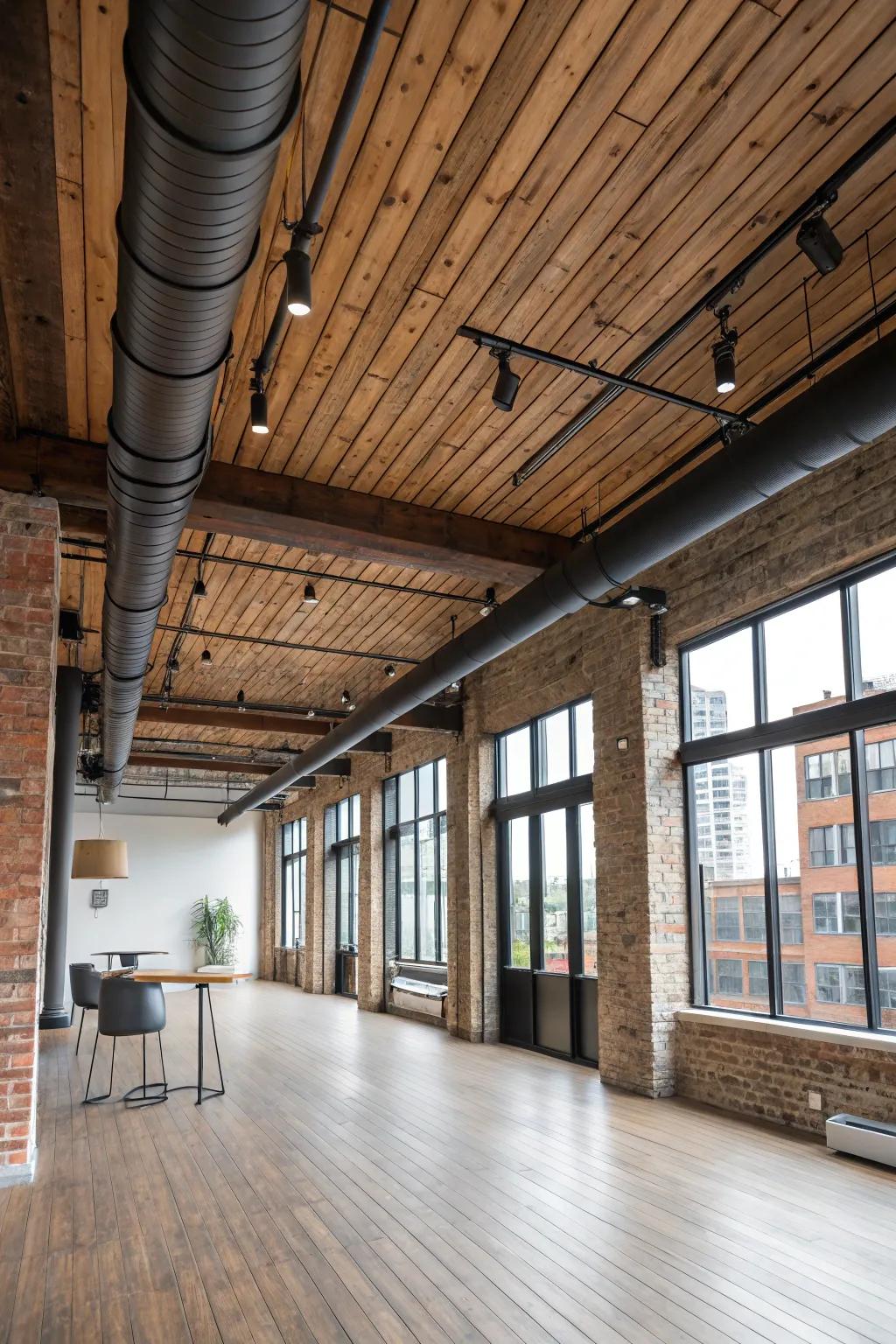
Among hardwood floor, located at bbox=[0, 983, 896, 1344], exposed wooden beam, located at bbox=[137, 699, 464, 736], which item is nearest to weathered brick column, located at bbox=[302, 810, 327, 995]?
exposed wooden beam, located at bbox=[137, 699, 464, 736]

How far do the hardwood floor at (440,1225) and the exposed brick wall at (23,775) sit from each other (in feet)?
2.01

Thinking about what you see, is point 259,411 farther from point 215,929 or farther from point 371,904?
point 215,929

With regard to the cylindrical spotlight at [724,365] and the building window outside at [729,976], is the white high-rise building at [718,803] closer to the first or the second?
the building window outside at [729,976]

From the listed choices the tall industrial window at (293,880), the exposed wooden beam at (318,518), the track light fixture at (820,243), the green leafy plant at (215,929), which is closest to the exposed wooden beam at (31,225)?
the exposed wooden beam at (318,518)

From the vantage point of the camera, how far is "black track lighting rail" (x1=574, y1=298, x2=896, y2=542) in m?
4.34

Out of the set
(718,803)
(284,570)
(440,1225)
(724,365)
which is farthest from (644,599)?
(440,1225)

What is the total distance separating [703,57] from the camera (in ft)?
9.94

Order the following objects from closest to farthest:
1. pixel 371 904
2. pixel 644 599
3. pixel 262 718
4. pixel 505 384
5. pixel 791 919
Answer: pixel 505 384, pixel 791 919, pixel 644 599, pixel 262 718, pixel 371 904

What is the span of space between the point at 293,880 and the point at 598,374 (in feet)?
54.6

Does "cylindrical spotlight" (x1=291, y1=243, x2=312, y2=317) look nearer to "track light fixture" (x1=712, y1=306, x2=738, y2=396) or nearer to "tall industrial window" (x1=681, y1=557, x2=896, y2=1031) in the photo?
"track light fixture" (x1=712, y1=306, x2=738, y2=396)

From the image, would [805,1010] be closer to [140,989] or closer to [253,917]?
[140,989]

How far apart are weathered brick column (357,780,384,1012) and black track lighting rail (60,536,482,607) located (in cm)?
633

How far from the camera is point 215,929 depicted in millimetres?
19422

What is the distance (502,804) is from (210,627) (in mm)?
3746
